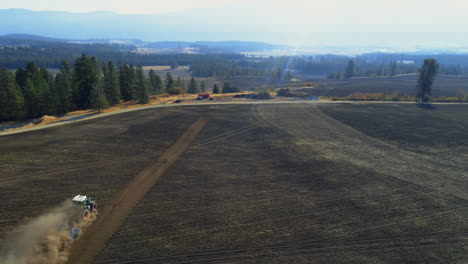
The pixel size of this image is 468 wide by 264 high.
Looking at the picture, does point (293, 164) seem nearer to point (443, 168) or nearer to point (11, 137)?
point (443, 168)

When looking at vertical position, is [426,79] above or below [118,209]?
above

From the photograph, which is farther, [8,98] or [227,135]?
[8,98]

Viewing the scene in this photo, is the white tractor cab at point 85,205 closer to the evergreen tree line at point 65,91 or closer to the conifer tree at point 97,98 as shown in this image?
the conifer tree at point 97,98

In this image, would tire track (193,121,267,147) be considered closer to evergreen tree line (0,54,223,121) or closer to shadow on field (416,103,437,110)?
evergreen tree line (0,54,223,121)

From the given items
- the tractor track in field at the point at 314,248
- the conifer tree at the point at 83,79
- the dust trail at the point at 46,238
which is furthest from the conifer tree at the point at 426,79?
the conifer tree at the point at 83,79

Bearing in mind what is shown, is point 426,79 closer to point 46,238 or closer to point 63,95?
point 46,238

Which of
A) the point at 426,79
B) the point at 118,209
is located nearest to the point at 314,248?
the point at 118,209
